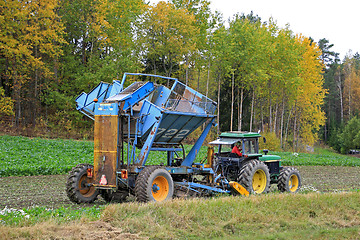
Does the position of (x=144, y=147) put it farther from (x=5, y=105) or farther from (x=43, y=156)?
(x=5, y=105)

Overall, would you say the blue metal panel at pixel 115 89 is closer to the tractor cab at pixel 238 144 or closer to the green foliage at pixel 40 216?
the tractor cab at pixel 238 144

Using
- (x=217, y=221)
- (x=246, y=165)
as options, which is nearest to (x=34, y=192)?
(x=246, y=165)

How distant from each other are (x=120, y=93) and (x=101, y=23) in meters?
26.4

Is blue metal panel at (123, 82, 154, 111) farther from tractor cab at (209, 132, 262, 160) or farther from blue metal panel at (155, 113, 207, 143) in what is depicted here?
tractor cab at (209, 132, 262, 160)

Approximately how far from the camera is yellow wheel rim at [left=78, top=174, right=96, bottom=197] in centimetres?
1181

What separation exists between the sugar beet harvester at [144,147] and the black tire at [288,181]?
1.58 metres

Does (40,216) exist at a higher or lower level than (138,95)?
lower

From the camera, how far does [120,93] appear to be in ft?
39.9

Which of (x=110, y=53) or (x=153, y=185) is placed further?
(x=110, y=53)

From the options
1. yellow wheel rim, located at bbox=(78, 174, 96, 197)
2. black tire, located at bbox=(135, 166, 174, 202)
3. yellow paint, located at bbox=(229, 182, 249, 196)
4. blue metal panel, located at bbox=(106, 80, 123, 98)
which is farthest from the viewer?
yellow paint, located at bbox=(229, 182, 249, 196)

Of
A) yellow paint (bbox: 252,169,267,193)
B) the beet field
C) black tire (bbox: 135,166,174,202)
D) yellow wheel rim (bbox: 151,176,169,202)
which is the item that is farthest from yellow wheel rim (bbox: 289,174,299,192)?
yellow wheel rim (bbox: 151,176,169,202)

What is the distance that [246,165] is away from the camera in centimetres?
1391

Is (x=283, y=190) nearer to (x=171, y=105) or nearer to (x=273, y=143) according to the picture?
(x=171, y=105)

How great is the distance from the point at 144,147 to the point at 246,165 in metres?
4.25
